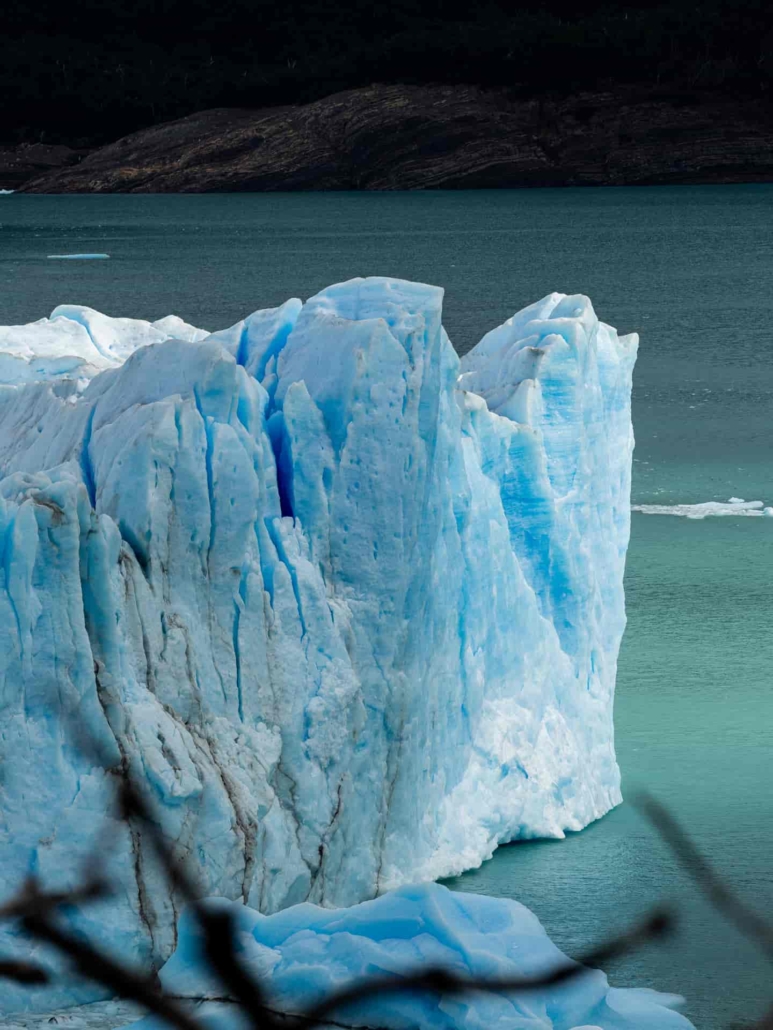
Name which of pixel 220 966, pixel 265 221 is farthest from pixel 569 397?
pixel 265 221

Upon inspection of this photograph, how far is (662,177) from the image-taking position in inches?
4286

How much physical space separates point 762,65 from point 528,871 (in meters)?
101

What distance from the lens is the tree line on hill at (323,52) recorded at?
103500 mm

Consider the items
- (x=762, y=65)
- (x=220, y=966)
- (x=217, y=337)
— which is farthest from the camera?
(x=762, y=65)

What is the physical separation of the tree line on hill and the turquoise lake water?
8351mm

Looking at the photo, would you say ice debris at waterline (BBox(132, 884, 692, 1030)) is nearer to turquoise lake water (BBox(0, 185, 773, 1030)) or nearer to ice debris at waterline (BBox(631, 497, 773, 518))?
turquoise lake water (BBox(0, 185, 773, 1030))

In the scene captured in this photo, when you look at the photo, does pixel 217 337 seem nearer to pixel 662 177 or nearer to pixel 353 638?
pixel 353 638

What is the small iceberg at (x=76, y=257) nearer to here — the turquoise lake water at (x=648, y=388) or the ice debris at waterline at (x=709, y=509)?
the turquoise lake water at (x=648, y=388)

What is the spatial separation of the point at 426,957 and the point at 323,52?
12008 centimetres

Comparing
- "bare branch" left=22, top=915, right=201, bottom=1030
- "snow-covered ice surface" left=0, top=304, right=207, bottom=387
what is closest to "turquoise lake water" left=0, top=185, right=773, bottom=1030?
"snow-covered ice surface" left=0, top=304, right=207, bottom=387

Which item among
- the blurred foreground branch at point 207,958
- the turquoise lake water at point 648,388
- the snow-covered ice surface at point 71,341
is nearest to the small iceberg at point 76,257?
the turquoise lake water at point 648,388

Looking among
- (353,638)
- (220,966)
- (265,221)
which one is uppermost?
(220,966)

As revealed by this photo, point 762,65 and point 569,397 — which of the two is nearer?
point 569,397

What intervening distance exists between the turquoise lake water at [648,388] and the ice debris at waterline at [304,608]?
0.70 meters
